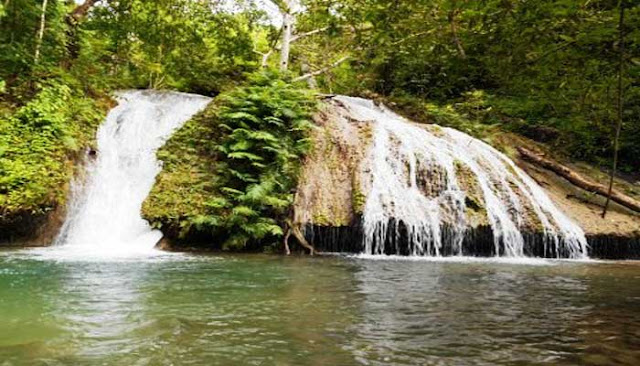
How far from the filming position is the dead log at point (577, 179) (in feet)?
41.0

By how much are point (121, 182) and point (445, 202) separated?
6.79 metres

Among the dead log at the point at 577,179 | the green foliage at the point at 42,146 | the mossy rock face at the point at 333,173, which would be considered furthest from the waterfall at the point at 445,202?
the green foliage at the point at 42,146

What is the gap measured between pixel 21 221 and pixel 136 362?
820 centimetres

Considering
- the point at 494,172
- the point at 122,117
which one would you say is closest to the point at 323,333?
the point at 494,172

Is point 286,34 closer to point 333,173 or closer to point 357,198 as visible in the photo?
point 333,173

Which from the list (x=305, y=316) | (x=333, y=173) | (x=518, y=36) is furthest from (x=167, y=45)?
(x=305, y=316)

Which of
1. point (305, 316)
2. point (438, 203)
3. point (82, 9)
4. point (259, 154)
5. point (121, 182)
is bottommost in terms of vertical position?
point (305, 316)

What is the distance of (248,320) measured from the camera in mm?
4090

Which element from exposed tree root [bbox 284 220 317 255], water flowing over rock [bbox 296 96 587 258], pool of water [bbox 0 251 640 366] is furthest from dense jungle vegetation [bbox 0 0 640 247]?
pool of water [bbox 0 251 640 366]

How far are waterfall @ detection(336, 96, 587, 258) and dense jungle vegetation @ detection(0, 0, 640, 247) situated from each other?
1659 mm

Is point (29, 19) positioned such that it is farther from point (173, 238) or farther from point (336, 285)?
point (336, 285)

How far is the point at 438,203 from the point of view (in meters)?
10.5

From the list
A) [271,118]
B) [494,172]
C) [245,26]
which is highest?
[245,26]

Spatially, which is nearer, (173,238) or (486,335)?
(486,335)
